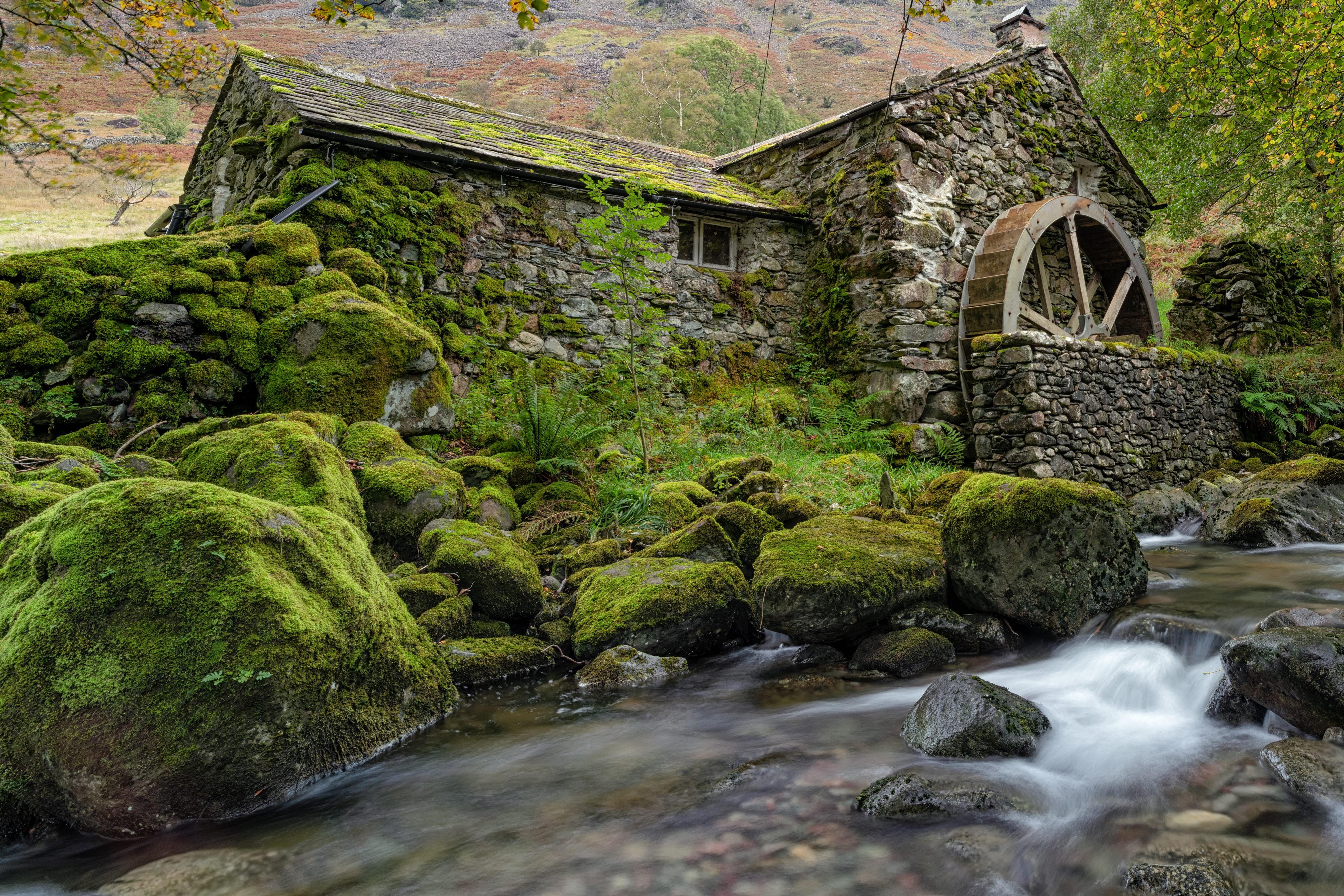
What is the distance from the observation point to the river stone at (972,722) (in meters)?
2.91

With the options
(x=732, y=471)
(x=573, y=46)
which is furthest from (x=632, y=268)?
(x=573, y=46)

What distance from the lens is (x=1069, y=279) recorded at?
39.3 ft

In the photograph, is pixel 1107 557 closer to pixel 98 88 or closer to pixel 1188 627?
pixel 1188 627

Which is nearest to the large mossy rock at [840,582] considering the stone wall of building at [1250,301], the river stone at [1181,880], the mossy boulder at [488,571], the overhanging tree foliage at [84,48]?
the mossy boulder at [488,571]

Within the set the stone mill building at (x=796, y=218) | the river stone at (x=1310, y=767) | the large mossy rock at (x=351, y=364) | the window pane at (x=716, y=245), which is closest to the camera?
the river stone at (x=1310, y=767)

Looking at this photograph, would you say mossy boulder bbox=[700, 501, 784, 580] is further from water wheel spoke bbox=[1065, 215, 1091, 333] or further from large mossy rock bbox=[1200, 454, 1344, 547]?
water wheel spoke bbox=[1065, 215, 1091, 333]

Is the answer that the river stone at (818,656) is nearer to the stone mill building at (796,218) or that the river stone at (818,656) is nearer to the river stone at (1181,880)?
the river stone at (1181,880)

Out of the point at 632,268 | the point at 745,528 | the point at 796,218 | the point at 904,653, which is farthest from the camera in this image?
the point at 796,218

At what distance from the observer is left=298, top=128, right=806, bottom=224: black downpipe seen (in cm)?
760

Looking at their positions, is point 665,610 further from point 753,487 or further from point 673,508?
point 753,487

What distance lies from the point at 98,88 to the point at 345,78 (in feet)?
164

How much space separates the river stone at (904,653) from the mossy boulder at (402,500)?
2.99 meters

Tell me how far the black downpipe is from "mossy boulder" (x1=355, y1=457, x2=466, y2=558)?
4.34 m

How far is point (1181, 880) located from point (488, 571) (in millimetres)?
3594
